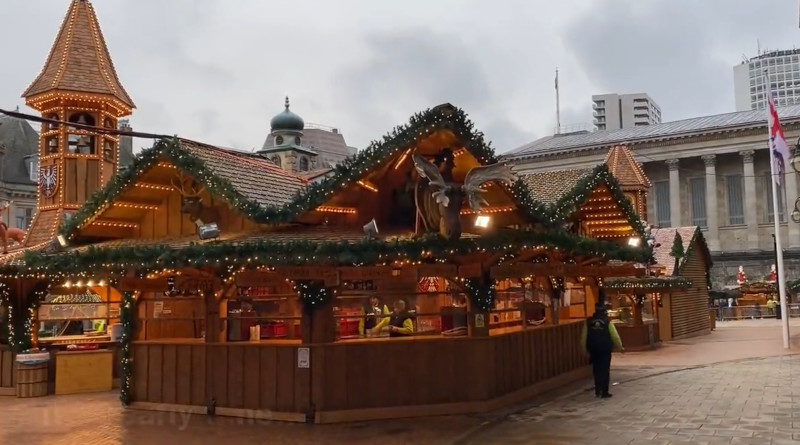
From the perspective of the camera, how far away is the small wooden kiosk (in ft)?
40.9

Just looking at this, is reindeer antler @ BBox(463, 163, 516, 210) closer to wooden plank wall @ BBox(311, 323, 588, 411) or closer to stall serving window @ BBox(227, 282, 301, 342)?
wooden plank wall @ BBox(311, 323, 588, 411)

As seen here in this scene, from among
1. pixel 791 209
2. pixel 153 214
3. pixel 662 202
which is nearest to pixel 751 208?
pixel 791 209

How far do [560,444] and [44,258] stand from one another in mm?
9710

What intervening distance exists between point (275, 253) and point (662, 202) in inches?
2594

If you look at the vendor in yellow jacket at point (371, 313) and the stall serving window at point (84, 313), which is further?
the stall serving window at point (84, 313)

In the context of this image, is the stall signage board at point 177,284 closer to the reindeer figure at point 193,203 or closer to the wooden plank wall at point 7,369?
the reindeer figure at point 193,203

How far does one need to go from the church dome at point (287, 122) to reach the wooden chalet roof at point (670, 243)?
46262 millimetres

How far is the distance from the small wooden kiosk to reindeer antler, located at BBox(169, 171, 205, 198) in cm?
3

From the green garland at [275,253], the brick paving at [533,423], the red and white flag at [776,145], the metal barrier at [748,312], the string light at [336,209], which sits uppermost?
the red and white flag at [776,145]

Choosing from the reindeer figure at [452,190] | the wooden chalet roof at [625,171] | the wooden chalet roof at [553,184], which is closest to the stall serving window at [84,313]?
the reindeer figure at [452,190]

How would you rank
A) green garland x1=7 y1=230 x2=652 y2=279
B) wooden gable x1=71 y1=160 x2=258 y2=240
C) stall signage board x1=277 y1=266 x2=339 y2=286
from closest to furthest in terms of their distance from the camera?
green garland x1=7 y1=230 x2=652 y2=279 < stall signage board x1=277 y1=266 x2=339 y2=286 < wooden gable x1=71 y1=160 x2=258 y2=240

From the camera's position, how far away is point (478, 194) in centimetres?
1239

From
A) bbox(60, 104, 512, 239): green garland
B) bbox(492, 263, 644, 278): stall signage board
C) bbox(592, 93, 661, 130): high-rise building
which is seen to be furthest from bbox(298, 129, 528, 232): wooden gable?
bbox(592, 93, 661, 130): high-rise building

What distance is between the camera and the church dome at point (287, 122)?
73.6 m
